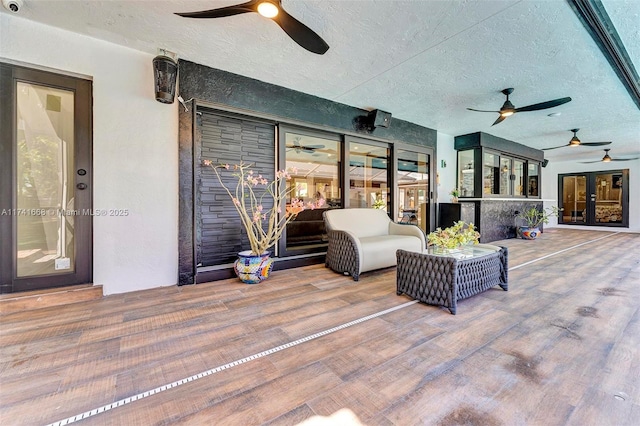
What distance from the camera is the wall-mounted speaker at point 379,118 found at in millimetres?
4770

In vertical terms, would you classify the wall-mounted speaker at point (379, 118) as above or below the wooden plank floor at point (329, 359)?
above

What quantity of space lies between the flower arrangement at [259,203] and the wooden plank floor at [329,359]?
817 mm

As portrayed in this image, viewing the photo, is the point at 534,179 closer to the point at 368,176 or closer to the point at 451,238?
the point at 368,176

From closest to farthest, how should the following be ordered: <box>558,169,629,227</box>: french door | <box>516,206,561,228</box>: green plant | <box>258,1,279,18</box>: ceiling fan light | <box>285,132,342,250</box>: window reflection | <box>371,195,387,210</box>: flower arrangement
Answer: <box>258,1,279,18</box>: ceiling fan light
<box>285,132,342,250</box>: window reflection
<box>371,195,387,210</box>: flower arrangement
<box>516,206,561,228</box>: green plant
<box>558,169,629,227</box>: french door

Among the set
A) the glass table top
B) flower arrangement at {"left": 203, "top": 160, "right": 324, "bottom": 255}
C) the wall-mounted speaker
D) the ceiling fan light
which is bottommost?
the glass table top

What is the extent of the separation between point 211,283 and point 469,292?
9.32 feet

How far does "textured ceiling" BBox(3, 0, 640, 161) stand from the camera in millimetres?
2311

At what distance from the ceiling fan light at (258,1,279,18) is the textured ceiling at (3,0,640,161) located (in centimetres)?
41

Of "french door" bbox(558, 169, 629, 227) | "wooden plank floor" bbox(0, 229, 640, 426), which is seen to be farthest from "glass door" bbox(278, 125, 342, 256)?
"french door" bbox(558, 169, 629, 227)

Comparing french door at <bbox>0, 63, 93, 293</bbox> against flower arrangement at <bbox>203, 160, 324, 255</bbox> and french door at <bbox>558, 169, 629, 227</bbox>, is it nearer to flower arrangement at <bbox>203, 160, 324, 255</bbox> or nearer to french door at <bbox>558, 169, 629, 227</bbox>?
flower arrangement at <bbox>203, 160, 324, 255</bbox>

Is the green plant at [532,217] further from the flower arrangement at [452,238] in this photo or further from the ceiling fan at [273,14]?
the ceiling fan at [273,14]

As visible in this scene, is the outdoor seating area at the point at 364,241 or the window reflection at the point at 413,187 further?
the window reflection at the point at 413,187

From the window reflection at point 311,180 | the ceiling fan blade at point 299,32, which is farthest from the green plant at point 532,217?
the ceiling fan blade at point 299,32

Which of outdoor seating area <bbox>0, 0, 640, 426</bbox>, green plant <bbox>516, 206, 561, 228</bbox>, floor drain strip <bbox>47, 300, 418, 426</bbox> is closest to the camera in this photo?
floor drain strip <bbox>47, 300, 418, 426</bbox>
